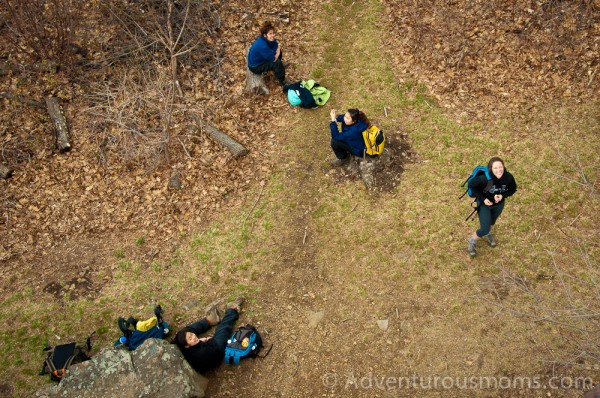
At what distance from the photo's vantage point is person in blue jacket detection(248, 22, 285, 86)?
9.45m

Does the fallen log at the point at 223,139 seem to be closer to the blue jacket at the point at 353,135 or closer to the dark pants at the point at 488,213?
the blue jacket at the point at 353,135

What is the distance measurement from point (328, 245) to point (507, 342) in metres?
3.25

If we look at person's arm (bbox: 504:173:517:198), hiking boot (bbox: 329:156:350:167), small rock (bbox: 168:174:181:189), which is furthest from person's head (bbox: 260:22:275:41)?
person's arm (bbox: 504:173:517:198)

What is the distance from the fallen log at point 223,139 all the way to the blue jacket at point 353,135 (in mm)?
2218

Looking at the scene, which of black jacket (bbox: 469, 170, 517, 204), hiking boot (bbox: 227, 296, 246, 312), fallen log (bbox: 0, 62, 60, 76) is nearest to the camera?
black jacket (bbox: 469, 170, 517, 204)

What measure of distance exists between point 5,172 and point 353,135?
301 inches

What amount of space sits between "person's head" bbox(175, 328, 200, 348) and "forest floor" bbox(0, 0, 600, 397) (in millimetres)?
777

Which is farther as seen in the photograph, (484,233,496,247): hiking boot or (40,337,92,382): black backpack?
(484,233,496,247): hiking boot

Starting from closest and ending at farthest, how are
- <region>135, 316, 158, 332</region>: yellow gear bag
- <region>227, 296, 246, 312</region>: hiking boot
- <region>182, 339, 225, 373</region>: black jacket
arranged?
<region>182, 339, 225, 373</region>: black jacket, <region>135, 316, 158, 332</region>: yellow gear bag, <region>227, 296, 246, 312</region>: hiking boot

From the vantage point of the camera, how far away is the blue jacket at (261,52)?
31.0ft

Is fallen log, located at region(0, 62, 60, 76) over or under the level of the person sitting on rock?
over

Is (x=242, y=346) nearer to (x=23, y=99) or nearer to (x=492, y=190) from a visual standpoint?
(x=492, y=190)

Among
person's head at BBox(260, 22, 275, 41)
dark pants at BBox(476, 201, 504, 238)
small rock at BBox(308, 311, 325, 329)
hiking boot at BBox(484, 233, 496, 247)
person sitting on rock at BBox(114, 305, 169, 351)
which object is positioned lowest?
person sitting on rock at BBox(114, 305, 169, 351)

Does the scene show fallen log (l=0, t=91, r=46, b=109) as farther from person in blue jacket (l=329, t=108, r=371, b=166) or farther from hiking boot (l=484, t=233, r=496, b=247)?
hiking boot (l=484, t=233, r=496, b=247)
